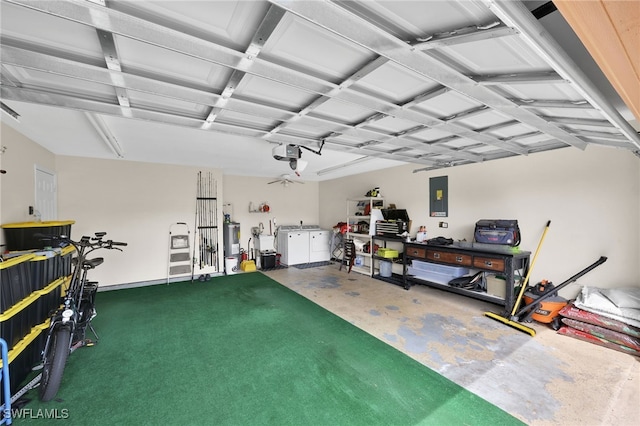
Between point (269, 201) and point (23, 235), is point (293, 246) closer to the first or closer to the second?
point (269, 201)

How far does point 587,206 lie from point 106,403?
5.67 meters

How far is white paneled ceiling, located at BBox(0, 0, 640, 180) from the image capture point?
3.93ft

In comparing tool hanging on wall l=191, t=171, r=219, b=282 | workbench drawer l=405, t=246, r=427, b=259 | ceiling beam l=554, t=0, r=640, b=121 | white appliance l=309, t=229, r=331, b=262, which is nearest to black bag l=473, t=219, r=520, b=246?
workbench drawer l=405, t=246, r=427, b=259

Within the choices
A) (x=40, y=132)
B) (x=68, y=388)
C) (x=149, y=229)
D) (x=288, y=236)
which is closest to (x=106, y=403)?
(x=68, y=388)

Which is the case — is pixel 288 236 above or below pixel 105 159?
below

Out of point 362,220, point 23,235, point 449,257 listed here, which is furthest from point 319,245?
point 23,235

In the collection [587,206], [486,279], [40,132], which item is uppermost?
[40,132]

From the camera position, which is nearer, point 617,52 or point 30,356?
point 617,52

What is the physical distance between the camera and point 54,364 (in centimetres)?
208

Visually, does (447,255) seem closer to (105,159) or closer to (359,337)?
(359,337)

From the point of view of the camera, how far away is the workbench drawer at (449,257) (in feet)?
13.4

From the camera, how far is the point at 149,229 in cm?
543

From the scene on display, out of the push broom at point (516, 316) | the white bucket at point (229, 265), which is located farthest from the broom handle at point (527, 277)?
the white bucket at point (229, 265)

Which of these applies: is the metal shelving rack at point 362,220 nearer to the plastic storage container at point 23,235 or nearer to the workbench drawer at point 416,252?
the workbench drawer at point 416,252
